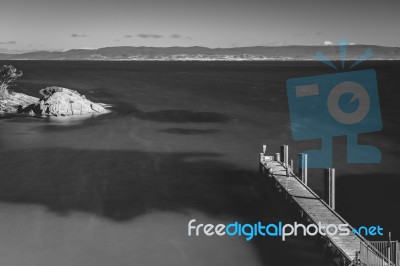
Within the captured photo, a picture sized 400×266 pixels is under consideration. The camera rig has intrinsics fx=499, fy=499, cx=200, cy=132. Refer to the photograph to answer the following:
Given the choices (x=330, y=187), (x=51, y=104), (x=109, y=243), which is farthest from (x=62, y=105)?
(x=330, y=187)

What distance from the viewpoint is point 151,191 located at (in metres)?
31.6

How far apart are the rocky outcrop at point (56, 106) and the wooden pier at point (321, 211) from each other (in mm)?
38937

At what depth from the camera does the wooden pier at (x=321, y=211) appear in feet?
61.1

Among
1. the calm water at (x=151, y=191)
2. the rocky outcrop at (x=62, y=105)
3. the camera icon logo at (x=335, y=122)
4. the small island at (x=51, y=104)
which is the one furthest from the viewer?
the small island at (x=51, y=104)

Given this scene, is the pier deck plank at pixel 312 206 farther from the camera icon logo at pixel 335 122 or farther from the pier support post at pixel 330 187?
the camera icon logo at pixel 335 122

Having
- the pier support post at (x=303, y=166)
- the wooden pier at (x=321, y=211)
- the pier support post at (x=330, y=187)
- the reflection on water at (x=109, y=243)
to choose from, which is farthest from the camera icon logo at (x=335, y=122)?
the reflection on water at (x=109, y=243)

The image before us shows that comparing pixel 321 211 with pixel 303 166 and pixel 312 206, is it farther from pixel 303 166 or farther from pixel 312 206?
pixel 303 166

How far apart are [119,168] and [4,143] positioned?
53.7 feet

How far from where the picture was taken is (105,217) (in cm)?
2692

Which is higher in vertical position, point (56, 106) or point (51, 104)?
point (51, 104)

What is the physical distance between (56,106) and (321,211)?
50050 millimetres

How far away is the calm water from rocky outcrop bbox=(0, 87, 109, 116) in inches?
276

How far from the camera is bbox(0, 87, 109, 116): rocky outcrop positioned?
66.9 metres

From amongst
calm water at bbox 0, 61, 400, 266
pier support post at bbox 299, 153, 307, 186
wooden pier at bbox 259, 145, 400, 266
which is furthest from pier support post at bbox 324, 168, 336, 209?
pier support post at bbox 299, 153, 307, 186
